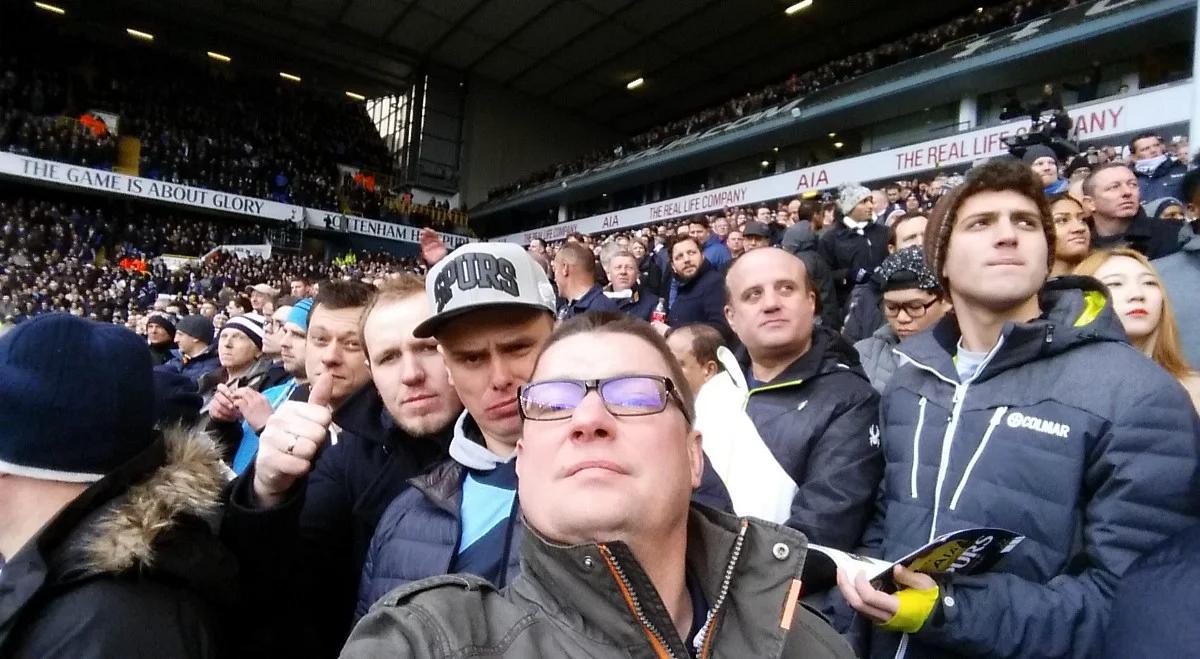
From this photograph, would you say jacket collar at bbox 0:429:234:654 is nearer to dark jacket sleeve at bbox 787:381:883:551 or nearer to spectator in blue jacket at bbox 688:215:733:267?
dark jacket sleeve at bbox 787:381:883:551

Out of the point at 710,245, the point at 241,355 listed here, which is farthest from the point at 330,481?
the point at 710,245

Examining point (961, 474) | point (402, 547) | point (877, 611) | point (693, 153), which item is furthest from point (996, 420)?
point (693, 153)

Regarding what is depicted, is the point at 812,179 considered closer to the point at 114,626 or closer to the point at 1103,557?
the point at 1103,557

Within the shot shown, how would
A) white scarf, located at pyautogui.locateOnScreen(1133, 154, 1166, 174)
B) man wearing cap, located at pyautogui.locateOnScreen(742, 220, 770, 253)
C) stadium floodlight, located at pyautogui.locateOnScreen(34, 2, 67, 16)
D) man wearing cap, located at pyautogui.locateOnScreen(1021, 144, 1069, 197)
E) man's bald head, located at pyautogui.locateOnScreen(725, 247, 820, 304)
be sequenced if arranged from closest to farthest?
man's bald head, located at pyautogui.locateOnScreen(725, 247, 820, 304) < man wearing cap, located at pyautogui.locateOnScreen(1021, 144, 1069, 197) < white scarf, located at pyautogui.locateOnScreen(1133, 154, 1166, 174) < man wearing cap, located at pyautogui.locateOnScreen(742, 220, 770, 253) < stadium floodlight, located at pyautogui.locateOnScreen(34, 2, 67, 16)

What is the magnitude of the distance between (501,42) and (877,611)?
31.0m

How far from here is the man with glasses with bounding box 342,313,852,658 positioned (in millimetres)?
1057

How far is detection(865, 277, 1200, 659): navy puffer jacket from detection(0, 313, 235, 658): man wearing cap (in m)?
1.47

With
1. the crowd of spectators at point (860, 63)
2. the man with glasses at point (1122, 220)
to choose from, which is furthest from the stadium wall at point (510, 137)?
the man with glasses at point (1122, 220)

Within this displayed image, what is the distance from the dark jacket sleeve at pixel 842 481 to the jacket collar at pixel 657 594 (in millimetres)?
849

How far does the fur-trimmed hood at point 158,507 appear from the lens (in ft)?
4.12

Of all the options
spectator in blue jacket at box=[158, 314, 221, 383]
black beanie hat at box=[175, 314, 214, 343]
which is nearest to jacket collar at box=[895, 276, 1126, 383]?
spectator in blue jacket at box=[158, 314, 221, 383]

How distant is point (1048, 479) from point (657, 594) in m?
1.03

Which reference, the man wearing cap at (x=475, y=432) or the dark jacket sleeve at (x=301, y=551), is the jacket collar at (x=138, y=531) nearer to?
the dark jacket sleeve at (x=301, y=551)

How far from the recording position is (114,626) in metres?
1.21
